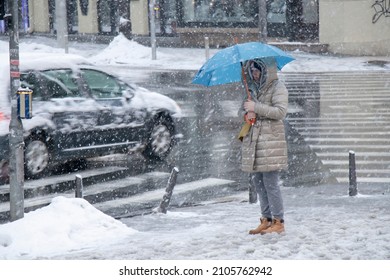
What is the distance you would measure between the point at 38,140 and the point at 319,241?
6.17m

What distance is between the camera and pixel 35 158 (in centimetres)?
1288

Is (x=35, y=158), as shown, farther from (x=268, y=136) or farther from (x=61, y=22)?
(x=61, y=22)

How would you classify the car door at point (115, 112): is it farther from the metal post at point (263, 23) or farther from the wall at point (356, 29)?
the wall at point (356, 29)

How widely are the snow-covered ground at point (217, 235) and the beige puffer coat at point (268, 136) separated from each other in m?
0.67

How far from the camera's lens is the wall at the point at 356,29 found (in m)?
37.0

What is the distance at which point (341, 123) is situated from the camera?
61.9 feet

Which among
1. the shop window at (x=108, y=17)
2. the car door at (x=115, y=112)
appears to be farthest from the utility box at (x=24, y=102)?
the shop window at (x=108, y=17)

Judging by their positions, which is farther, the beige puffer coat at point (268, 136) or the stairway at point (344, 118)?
the stairway at point (344, 118)

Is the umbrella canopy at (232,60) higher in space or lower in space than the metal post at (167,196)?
higher

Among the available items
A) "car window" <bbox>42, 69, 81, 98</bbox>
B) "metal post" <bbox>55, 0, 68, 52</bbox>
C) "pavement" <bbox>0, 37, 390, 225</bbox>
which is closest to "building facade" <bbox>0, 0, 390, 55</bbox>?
"metal post" <bbox>55, 0, 68, 52</bbox>

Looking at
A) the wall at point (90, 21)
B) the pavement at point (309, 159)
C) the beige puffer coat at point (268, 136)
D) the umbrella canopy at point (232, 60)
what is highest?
the wall at point (90, 21)

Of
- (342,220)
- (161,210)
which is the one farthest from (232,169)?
(342,220)

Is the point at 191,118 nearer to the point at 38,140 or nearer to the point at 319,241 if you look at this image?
the point at 38,140

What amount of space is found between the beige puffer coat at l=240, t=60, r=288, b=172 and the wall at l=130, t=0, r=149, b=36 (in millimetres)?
35376
